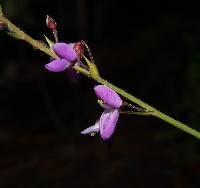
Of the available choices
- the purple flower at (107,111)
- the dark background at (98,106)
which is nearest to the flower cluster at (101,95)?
the purple flower at (107,111)

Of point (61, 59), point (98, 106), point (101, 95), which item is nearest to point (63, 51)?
point (61, 59)

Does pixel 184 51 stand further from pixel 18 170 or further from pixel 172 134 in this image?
pixel 18 170

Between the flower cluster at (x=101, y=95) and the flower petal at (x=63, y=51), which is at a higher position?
the flower petal at (x=63, y=51)

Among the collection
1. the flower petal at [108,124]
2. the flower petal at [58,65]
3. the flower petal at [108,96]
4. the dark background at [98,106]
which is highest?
the flower petal at [58,65]

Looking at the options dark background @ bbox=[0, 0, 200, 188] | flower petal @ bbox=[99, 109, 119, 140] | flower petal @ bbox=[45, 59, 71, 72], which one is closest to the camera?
flower petal @ bbox=[45, 59, 71, 72]

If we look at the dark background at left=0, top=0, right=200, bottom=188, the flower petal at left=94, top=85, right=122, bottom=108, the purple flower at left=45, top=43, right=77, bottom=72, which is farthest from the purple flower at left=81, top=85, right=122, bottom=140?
the dark background at left=0, top=0, right=200, bottom=188

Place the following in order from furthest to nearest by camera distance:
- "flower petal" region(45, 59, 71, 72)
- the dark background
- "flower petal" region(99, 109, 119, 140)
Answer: the dark background → "flower petal" region(99, 109, 119, 140) → "flower petal" region(45, 59, 71, 72)

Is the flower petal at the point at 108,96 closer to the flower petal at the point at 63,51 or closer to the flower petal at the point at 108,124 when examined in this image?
the flower petal at the point at 108,124

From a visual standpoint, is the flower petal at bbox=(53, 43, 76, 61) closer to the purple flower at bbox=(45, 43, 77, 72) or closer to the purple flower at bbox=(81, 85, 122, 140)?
the purple flower at bbox=(45, 43, 77, 72)

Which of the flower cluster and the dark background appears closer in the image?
the flower cluster
